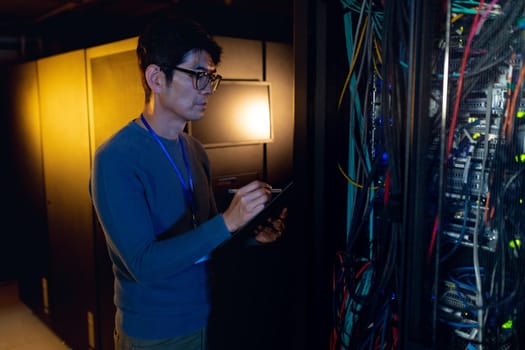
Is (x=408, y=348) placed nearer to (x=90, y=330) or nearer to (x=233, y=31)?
(x=233, y=31)

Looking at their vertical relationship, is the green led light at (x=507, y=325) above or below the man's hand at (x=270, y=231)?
below

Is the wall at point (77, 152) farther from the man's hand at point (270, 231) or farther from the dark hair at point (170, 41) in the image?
the man's hand at point (270, 231)

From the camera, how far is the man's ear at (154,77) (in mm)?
1448

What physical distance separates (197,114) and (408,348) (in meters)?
0.90

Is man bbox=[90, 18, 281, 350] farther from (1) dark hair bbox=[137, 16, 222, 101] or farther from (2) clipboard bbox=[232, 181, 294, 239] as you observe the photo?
(2) clipboard bbox=[232, 181, 294, 239]

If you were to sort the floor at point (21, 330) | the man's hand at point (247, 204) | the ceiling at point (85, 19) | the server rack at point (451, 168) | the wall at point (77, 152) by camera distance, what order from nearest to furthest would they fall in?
1. the server rack at point (451, 168)
2. the man's hand at point (247, 204)
3. the wall at point (77, 152)
4. the ceiling at point (85, 19)
5. the floor at point (21, 330)

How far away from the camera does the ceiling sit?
300 centimetres

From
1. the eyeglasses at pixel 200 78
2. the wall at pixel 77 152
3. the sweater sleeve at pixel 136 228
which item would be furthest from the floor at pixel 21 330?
the eyeglasses at pixel 200 78

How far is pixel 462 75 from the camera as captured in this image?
827mm

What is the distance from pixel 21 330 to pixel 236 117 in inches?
98.7

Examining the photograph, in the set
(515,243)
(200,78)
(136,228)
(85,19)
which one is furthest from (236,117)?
(85,19)

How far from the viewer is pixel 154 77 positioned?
1.46 metres

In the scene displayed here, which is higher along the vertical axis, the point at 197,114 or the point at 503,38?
the point at 503,38

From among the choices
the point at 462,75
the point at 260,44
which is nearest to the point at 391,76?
the point at 462,75
